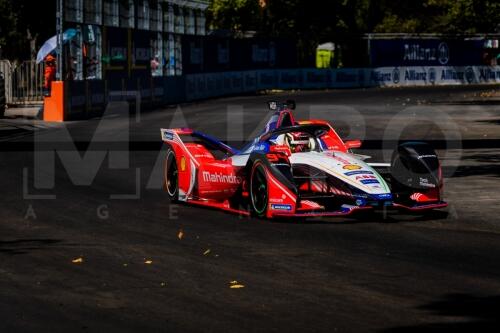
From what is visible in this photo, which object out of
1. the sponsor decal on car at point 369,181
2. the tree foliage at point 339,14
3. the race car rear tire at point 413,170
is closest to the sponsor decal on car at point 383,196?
the sponsor decal on car at point 369,181

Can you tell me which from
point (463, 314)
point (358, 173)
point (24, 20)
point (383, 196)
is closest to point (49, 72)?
point (24, 20)

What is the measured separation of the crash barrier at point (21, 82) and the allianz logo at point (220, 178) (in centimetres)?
2675

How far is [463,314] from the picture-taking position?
26.1 feet

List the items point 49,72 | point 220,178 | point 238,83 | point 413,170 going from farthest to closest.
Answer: point 238,83 → point 49,72 → point 220,178 → point 413,170

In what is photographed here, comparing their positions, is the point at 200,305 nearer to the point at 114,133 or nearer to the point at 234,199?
the point at 234,199

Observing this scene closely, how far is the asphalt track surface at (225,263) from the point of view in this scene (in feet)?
25.8

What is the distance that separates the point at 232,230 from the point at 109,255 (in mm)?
1965

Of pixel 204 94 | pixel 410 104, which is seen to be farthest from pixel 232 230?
pixel 204 94

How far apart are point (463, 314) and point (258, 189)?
5318 mm

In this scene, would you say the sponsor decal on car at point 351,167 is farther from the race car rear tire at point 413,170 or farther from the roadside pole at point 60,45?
the roadside pole at point 60,45

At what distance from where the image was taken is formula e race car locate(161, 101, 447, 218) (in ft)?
41.0

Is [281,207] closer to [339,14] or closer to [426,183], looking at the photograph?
[426,183]

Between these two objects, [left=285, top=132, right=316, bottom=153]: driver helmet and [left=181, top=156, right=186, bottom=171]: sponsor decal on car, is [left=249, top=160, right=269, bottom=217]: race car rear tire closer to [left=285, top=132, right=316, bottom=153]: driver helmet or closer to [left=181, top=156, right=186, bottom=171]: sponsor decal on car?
[left=285, top=132, right=316, bottom=153]: driver helmet

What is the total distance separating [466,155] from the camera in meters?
21.8
